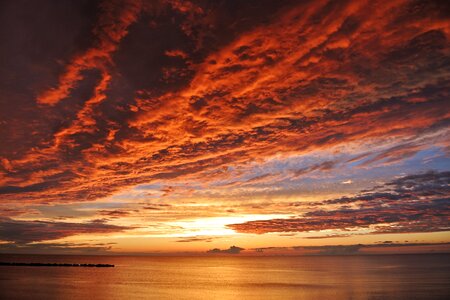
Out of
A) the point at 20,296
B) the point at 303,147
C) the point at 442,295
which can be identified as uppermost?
the point at 303,147

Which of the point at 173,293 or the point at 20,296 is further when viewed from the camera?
the point at 173,293

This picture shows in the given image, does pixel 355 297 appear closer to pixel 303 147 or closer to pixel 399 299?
pixel 399 299

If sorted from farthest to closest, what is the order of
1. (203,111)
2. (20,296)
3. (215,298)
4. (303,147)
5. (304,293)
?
(304,293) → (215,298) → (20,296) → (303,147) → (203,111)

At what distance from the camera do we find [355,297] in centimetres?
6209

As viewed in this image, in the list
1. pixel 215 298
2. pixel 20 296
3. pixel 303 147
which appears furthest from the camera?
pixel 215 298

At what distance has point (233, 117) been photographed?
38.7 metres

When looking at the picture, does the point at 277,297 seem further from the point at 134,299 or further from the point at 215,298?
the point at 134,299

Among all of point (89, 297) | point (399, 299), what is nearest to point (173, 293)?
point (89, 297)

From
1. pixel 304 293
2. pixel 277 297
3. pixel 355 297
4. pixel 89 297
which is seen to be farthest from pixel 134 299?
pixel 355 297

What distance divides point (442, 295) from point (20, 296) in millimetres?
70646

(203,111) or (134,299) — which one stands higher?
(203,111)

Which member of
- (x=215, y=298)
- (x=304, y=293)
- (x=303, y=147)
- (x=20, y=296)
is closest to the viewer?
(x=303, y=147)

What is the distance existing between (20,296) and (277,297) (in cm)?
4292

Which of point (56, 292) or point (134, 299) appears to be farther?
point (56, 292)
